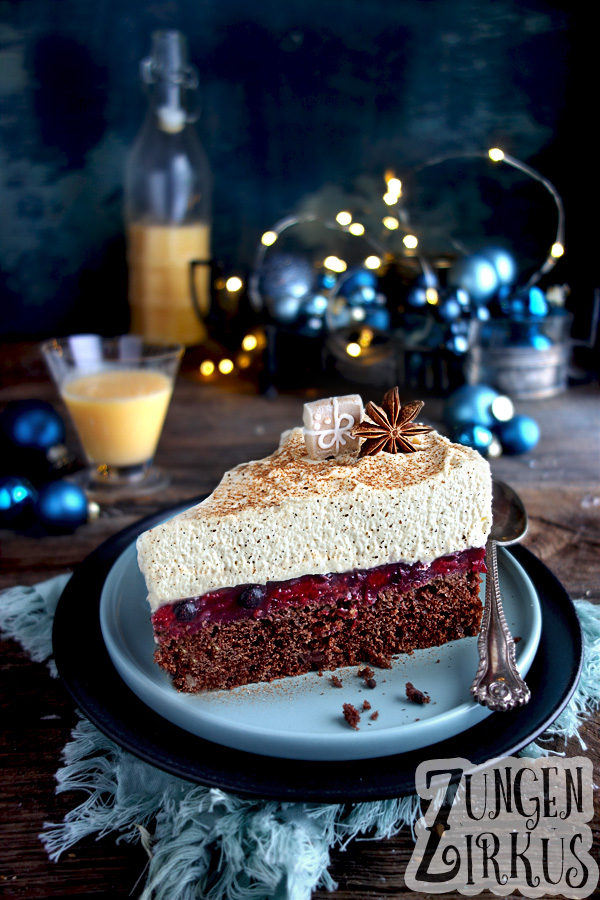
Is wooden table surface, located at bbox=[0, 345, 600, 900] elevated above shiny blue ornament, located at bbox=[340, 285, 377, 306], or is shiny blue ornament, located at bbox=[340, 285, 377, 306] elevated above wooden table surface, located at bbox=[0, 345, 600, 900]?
shiny blue ornament, located at bbox=[340, 285, 377, 306]

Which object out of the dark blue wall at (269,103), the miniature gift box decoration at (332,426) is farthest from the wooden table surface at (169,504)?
the dark blue wall at (269,103)

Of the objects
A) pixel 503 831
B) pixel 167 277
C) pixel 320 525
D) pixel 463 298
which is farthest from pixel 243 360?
pixel 503 831

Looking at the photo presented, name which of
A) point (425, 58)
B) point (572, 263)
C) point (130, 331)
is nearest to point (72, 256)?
point (130, 331)

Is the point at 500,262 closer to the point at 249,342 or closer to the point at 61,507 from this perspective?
the point at 249,342

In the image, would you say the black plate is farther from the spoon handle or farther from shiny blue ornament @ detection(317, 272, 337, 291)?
shiny blue ornament @ detection(317, 272, 337, 291)

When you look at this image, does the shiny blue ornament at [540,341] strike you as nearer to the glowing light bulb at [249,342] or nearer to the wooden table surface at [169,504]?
the wooden table surface at [169,504]

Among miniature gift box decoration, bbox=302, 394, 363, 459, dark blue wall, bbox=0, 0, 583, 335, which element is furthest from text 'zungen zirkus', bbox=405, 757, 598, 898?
dark blue wall, bbox=0, 0, 583, 335
